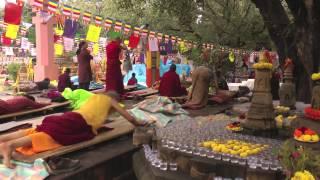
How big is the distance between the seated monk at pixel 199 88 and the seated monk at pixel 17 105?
355cm

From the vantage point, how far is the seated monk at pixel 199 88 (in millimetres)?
9125

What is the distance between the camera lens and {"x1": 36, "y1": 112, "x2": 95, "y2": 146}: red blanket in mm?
5250

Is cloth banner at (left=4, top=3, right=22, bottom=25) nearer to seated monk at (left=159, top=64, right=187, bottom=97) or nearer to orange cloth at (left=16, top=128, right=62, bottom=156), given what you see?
seated monk at (left=159, top=64, right=187, bottom=97)

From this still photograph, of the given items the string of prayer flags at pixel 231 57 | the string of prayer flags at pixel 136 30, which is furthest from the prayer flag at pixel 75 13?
the string of prayer flags at pixel 231 57

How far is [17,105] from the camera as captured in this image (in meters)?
8.59

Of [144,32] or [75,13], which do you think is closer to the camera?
[75,13]

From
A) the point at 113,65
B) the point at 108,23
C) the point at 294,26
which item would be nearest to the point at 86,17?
the point at 108,23

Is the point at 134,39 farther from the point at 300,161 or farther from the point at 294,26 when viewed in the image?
the point at 300,161

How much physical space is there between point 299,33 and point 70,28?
6.35m

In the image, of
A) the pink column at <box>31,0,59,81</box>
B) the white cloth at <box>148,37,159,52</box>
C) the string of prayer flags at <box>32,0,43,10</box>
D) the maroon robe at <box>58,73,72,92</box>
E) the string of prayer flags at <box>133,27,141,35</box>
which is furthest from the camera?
the white cloth at <box>148,37,159,52</box>

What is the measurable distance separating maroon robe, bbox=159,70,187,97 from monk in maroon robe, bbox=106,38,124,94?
121 centimetres

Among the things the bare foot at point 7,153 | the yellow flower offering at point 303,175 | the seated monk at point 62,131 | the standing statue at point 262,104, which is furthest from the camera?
the standing statue at point 262,104

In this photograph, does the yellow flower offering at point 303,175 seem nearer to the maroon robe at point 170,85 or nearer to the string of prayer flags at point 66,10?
the maroon robe at point 170,85

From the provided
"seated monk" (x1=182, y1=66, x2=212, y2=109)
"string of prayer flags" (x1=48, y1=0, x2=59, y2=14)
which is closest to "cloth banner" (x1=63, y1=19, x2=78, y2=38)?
"string of prayer flags" (x1=48, y1=0, x2=59, y2=14)
